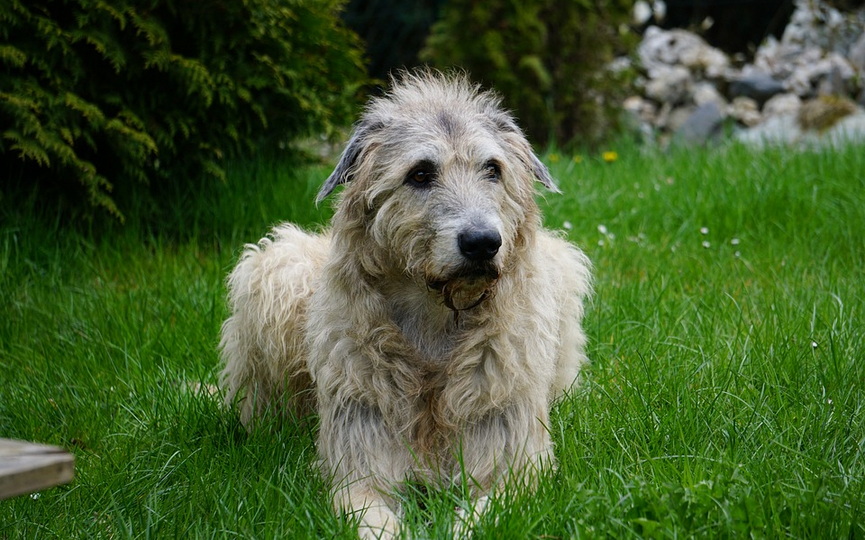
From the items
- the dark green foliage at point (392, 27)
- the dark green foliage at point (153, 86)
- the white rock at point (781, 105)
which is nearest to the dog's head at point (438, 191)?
the dark green foliage at point (153, 86)

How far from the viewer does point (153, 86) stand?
5695 millimetres

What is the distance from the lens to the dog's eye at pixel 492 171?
10.9ft

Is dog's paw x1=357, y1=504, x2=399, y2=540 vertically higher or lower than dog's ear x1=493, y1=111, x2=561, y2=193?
lower

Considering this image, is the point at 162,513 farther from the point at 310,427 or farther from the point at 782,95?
the point at 782,95

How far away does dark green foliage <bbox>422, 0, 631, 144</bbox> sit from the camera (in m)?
8.96

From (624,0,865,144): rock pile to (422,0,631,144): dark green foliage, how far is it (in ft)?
2.67

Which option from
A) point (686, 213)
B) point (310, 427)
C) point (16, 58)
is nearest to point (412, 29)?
point (686, 213)

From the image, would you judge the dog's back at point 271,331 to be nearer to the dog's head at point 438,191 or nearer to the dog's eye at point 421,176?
the dog's head at point 438,191

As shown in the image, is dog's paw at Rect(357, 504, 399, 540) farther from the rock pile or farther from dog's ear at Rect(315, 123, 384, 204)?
the rock pile

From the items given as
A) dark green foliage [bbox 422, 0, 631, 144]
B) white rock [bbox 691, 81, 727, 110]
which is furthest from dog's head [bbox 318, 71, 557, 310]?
white rock [bbox 691, 81, 727, 110]

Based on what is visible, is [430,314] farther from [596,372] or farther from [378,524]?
[596,372]

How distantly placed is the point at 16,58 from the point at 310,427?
2.71m

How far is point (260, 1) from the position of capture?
5.66 meters

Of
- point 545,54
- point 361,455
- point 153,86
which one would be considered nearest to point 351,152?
point 361,455
